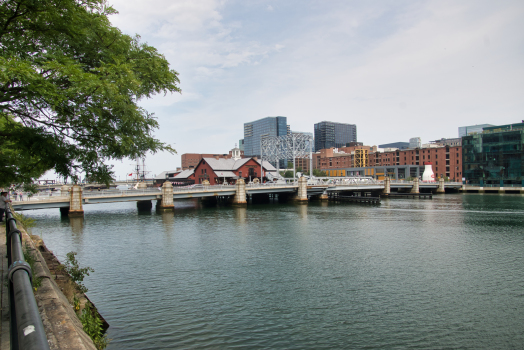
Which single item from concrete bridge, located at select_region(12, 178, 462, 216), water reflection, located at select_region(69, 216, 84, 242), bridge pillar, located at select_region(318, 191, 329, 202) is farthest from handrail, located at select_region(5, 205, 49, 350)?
bridge pillar, located at select_region(318, 191, 329, 202)

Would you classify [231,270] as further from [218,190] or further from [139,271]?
[218,190]

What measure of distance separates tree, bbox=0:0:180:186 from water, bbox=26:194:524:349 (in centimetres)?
739

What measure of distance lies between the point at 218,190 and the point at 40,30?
6138 cm

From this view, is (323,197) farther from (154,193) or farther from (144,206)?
(144,206)

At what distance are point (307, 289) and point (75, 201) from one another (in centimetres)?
4647

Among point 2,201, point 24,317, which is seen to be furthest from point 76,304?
point 2,201

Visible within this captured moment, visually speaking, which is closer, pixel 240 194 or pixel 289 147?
pixel 240 194

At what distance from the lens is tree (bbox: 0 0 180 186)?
925cm

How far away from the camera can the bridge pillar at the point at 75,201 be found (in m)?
52.6

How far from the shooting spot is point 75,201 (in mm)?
53062

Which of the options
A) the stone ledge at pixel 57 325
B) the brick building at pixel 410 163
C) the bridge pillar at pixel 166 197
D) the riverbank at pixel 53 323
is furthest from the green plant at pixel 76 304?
the brick building at pixel 410 163

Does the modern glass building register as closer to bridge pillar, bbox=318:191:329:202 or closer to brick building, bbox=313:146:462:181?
brick building, bbox=313:146:462:181

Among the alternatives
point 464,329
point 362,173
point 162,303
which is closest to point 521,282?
point 464,329

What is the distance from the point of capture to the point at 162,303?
1681 centimetres
